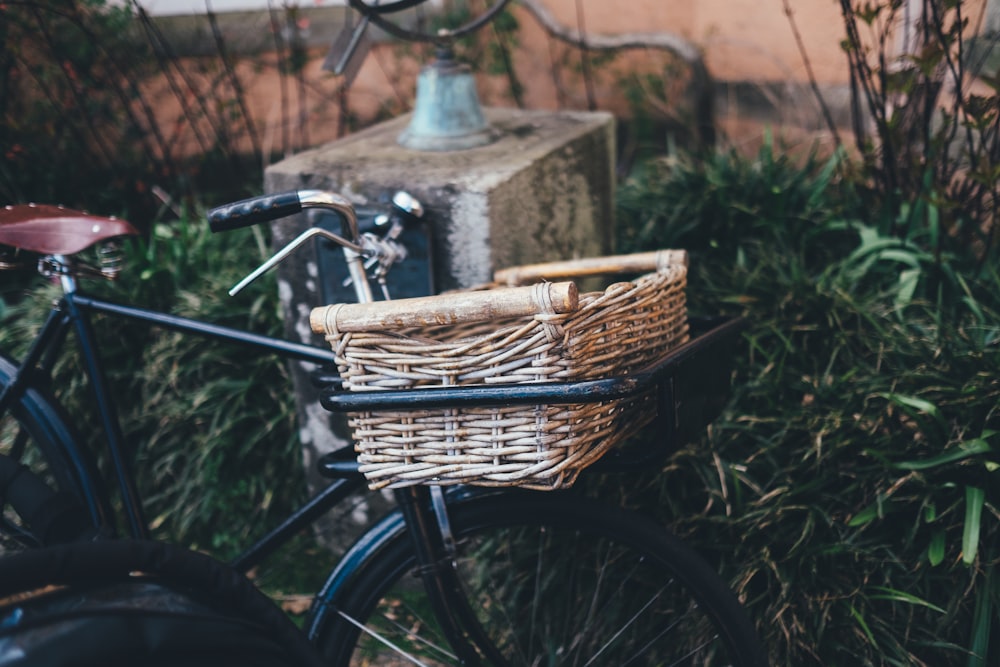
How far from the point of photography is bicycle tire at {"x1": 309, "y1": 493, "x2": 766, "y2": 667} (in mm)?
1570

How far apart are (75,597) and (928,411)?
5.68ft

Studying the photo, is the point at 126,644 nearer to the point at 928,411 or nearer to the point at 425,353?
the point at 425,353

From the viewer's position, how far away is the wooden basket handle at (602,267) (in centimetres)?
174

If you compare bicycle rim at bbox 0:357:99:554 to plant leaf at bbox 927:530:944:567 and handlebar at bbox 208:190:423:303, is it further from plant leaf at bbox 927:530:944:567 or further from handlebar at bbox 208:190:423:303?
plant leaf at bbox 927:530:944:567

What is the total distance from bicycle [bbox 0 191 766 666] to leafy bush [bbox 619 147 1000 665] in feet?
0.76

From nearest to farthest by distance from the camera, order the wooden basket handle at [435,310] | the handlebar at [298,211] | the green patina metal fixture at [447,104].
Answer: the wooden basket handle at [435,310] → the handlebar at [298,211] → the green patina metal fixture at [447,104]

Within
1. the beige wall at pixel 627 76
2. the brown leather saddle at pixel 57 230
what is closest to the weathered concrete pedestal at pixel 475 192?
the brown leather saddle at pixel 57 230

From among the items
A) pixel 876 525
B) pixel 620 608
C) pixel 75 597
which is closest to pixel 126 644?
pixel 75 597

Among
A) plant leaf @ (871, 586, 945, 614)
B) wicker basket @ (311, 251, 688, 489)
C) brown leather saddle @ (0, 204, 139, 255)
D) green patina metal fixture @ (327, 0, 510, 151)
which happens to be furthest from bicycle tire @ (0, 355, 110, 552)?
plant leaf @ (871, 586, 945, 614)

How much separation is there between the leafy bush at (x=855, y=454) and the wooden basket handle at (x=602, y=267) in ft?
1.99

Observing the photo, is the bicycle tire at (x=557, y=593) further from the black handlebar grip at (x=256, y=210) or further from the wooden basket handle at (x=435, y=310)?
the black handlebar grip at (x=256, y=210)

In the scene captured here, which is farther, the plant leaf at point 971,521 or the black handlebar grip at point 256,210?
the plant leaf at point 971,521

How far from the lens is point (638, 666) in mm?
2025

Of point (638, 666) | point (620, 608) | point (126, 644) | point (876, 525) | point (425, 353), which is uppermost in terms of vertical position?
point (425, 353)
